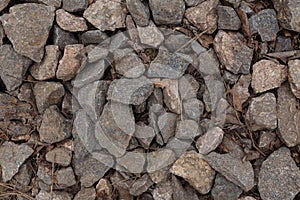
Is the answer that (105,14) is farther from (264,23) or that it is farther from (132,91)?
(264,23)

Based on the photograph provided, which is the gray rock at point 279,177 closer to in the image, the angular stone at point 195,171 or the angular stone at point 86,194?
the angular stone at point 195,171

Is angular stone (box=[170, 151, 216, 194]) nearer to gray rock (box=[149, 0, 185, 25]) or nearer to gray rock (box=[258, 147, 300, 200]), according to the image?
gray rock (box=[258, 147, 300, 200])

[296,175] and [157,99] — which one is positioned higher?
[157,99]

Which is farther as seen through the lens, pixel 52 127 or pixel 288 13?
pixel 52 127

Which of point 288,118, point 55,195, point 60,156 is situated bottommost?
point 55,195

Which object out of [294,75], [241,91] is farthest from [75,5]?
[294,75]

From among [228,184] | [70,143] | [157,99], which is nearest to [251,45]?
[157,99]

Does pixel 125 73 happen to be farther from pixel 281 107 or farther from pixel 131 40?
pixel 281 107
